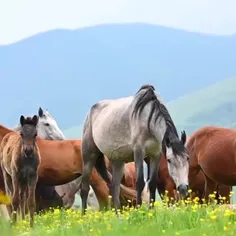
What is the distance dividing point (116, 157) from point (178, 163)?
1433 millimetres

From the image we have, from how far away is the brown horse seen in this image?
15.1 meters

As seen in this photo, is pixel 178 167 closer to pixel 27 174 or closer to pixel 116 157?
pixel 116 157

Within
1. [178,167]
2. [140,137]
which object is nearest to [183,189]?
[178,167]

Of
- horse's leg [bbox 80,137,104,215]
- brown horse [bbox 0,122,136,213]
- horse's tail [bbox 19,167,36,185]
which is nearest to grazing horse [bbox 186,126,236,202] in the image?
brown horse [bbox 0,122,136,213]

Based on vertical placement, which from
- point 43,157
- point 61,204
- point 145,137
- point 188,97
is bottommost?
point 188,97

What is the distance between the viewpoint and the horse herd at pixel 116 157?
37.8ft

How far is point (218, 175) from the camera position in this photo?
1520cm

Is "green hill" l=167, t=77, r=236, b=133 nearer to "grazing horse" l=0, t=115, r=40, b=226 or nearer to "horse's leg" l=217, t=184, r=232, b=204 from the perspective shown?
"horse's leg" l=217, t=184, r=232, b=204

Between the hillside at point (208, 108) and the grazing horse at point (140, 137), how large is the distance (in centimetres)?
10877

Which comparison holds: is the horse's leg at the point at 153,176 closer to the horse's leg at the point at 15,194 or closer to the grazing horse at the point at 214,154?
the horse's leg at the point at 15,194

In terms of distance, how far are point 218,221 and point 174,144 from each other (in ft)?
14.9

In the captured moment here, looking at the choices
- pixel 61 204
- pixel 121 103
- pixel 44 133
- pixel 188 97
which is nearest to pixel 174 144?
pixel 121 103

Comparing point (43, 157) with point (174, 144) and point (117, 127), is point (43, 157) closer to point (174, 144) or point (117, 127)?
point (117, 127)

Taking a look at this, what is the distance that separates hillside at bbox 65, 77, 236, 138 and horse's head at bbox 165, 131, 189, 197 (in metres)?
110
